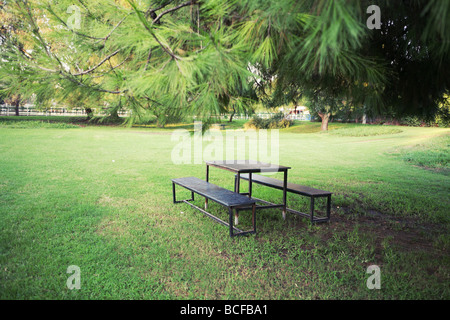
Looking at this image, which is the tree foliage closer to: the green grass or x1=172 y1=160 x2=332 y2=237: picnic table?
x1=172 y1=160 x2=332 y2=237: picnic table

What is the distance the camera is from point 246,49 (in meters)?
2.08

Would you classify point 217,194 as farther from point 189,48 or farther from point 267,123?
point 267,123

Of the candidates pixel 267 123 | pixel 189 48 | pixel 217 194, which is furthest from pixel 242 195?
pixel 267 123

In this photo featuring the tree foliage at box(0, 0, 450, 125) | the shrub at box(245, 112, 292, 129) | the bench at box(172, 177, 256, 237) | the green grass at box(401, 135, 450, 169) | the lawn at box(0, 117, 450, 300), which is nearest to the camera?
the tree foliage at box(0, 0, 450, 125)

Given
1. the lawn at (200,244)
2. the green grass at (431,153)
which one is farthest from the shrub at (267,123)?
the lawn at (200,244)

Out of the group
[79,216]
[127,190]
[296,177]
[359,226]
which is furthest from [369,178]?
[79,216]

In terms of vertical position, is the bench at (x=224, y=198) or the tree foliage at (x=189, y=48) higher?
the tree foliage at (x=189, y=48)

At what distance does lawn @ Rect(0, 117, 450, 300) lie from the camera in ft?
9.47

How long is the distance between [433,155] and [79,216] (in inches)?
514

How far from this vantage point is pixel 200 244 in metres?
3.83

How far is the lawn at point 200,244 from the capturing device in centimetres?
289

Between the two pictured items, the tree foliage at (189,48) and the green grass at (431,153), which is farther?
the green grass at (431,153)

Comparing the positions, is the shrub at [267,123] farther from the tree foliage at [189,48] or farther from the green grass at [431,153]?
the tree foliage at [189,48]

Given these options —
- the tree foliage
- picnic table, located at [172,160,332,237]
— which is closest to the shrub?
picnic table, located at [172,160,332,237]
